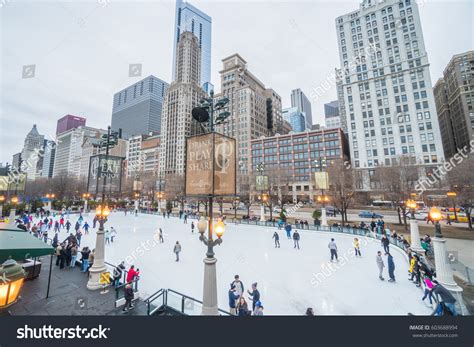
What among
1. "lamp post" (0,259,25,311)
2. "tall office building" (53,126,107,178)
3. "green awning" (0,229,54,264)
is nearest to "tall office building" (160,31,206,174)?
"tall office building" (53,126,107,178)

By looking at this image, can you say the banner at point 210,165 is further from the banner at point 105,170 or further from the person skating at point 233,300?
the banner at point 105,170

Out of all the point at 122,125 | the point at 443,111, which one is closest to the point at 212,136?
the point at 443,111

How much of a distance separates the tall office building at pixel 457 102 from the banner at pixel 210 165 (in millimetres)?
82127

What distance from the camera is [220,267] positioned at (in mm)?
11648

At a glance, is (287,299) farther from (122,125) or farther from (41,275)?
(122,125)

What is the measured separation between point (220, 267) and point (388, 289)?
27.4 feet

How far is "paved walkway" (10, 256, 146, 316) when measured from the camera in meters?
6.57

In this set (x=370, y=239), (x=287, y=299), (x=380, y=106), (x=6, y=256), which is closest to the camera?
(x=6, y=256)

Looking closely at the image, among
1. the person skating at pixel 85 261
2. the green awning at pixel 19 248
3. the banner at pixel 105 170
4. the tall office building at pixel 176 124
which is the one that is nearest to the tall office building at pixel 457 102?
the banner at pixel 105 170

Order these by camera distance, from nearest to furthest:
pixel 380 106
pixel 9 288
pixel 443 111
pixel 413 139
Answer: pixel 9 288
pixel 413 139
pixel 380 106
pixel 443 111

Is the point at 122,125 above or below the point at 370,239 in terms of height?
above

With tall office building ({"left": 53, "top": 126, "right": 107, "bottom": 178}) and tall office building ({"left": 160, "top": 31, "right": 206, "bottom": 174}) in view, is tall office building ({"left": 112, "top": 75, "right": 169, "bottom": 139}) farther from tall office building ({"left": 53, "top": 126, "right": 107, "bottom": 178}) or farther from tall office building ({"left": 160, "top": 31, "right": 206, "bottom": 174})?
tall office building ({"left": 160, "top": 31, "right": 206, "bottom": 174})

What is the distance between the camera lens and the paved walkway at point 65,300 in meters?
6.57

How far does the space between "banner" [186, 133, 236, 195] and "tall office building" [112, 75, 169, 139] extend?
540 ft
